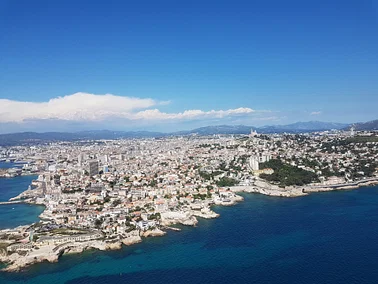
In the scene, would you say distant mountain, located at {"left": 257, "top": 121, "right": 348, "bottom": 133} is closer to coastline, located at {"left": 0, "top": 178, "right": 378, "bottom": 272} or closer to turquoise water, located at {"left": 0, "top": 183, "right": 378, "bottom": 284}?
coastline, located at {"left": 0, "top": 178, "right": 378, "bottom": 272}

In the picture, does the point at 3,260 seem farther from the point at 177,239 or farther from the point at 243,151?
the point at 243,151

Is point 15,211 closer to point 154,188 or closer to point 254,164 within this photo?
point 154,188

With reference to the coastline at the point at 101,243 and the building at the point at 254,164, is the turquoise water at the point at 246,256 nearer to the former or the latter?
the coastline at the point at 101,243

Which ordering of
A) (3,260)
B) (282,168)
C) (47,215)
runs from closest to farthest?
(3,260) < (47,215) < (282,168)

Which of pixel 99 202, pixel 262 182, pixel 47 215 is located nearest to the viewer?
pixel 47 215

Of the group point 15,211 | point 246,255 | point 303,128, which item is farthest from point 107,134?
point 246,255

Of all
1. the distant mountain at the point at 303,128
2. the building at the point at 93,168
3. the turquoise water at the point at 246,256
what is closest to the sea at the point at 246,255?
the turquoise water at the point at 246,256

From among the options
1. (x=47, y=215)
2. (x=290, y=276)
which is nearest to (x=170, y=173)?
(x=47, y=215)
